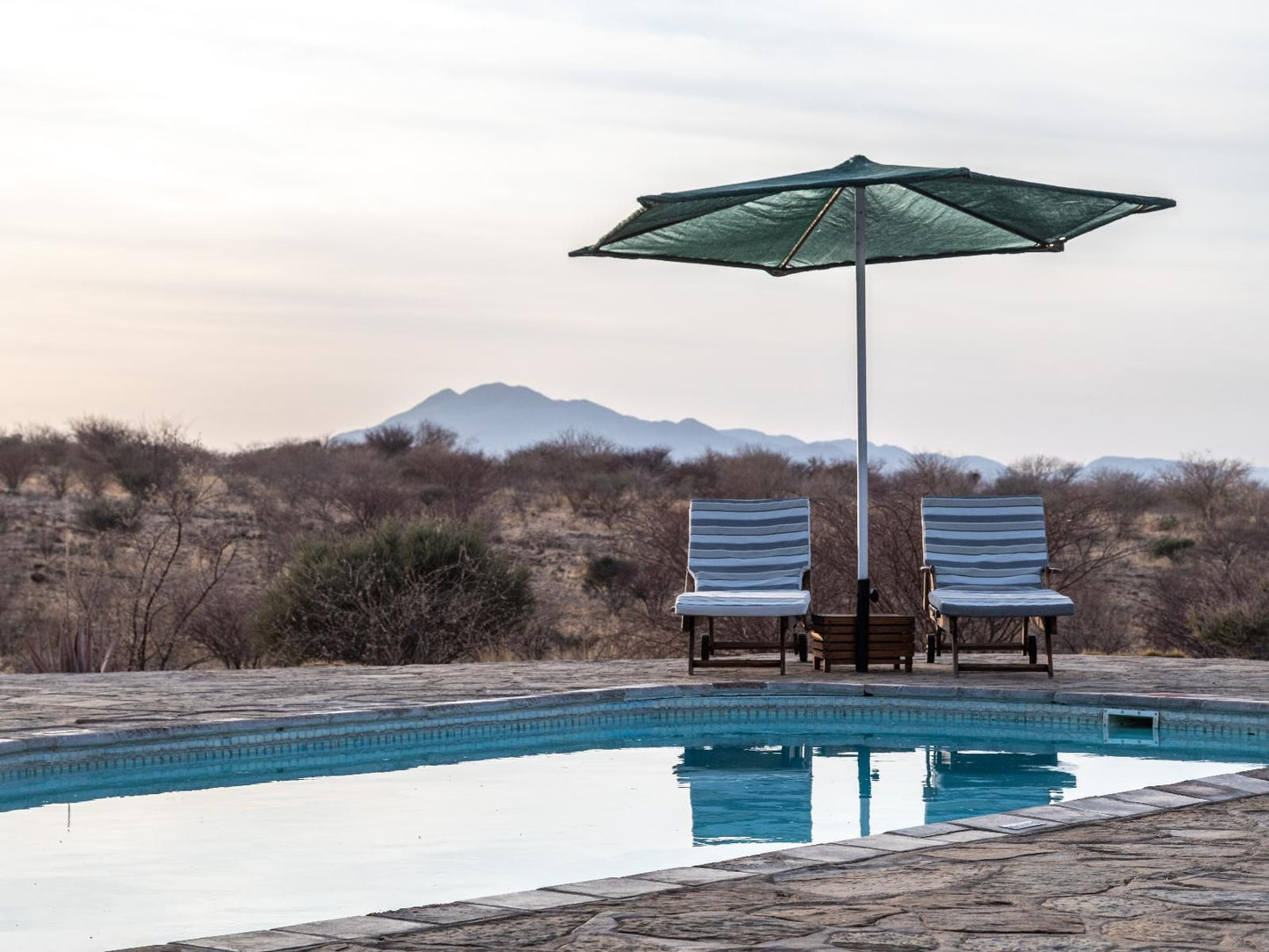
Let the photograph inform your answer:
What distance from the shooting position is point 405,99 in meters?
12.9

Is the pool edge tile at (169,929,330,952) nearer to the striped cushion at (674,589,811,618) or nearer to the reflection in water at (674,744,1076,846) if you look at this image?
the reflection in water at (674,744,1076,846)

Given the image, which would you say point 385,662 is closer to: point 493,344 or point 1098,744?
point 1098,744

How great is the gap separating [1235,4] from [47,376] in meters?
17.1

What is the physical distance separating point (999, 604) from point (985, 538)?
1107 millimetres

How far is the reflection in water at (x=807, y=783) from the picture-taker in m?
5.46

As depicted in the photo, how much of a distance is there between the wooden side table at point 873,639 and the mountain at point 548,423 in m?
142

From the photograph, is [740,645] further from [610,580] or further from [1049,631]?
[610,580]

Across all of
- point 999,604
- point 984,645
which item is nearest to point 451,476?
point 984,645

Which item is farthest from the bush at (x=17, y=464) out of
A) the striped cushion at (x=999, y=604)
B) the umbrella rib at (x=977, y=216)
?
the striped cushion at (x=999, y=604)

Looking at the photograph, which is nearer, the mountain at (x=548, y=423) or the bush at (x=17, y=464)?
the bush at (x=17, y=464)

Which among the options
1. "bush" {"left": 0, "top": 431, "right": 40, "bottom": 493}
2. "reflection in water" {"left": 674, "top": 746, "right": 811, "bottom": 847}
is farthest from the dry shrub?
"reflection in water" {"left": 674, "top": 746, "right": 811, "bottom": 847}

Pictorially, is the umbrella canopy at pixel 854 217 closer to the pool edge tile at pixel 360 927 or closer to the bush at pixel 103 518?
the pool edge tile at pixel 360 927

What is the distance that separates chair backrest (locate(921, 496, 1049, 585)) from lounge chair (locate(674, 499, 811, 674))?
71 cm

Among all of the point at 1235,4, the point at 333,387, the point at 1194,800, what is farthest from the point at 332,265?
the point at 1194,800
